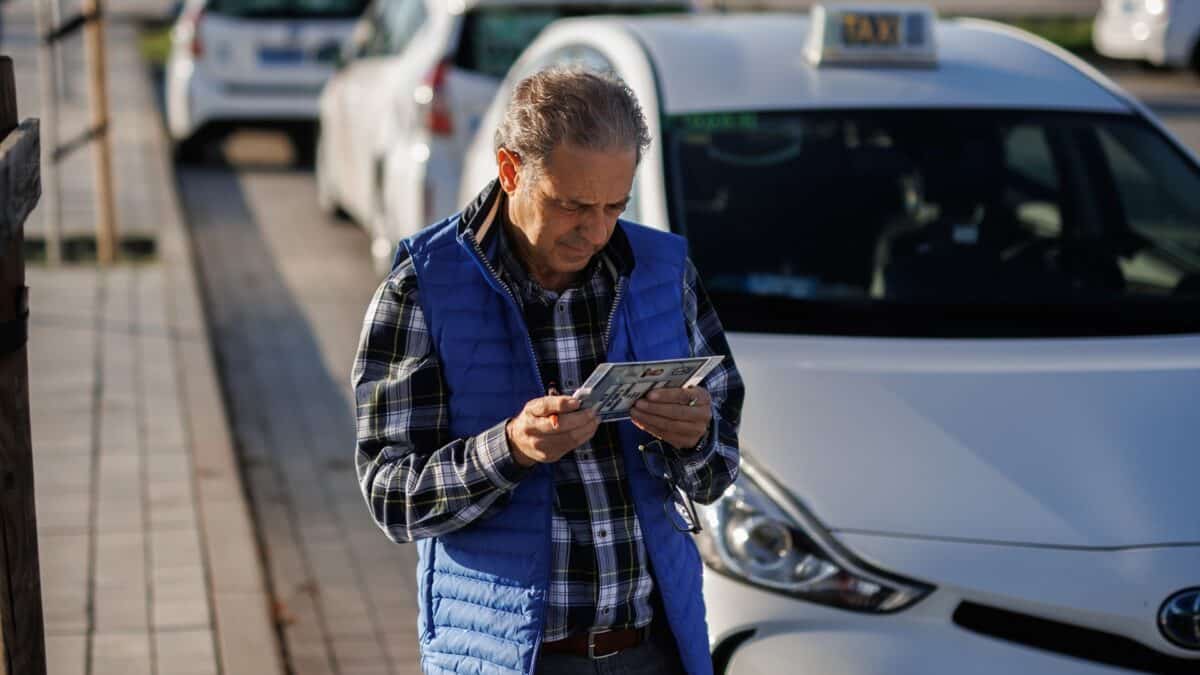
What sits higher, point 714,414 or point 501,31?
point 714,414

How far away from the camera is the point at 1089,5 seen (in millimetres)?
26719

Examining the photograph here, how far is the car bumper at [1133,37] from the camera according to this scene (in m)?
18.5

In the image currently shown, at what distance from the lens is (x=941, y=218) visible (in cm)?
470

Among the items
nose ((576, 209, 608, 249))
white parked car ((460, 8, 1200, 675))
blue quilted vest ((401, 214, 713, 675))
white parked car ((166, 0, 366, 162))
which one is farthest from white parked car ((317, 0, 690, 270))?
nose ((576, 209, 608, 249))

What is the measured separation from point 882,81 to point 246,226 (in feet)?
24.3

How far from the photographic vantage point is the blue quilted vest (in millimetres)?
2600

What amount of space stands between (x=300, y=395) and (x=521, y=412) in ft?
17.9

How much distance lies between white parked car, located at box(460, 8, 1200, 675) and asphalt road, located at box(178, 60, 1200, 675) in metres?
1.28

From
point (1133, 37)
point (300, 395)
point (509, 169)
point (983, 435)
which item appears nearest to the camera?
point (509, 169)

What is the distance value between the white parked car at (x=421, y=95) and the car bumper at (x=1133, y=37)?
1044cm

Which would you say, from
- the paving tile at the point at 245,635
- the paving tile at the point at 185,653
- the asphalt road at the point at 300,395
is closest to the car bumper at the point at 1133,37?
the asphalt road at the point at 300,395

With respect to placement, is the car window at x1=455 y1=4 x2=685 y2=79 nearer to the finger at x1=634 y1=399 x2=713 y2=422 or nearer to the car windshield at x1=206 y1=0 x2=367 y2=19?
the car windshield at x1=206 y1=0 x2=367 y2=19

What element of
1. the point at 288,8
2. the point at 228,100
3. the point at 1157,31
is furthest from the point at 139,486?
the point at 1157,31

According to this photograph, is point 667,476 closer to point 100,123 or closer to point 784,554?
point 784,554
